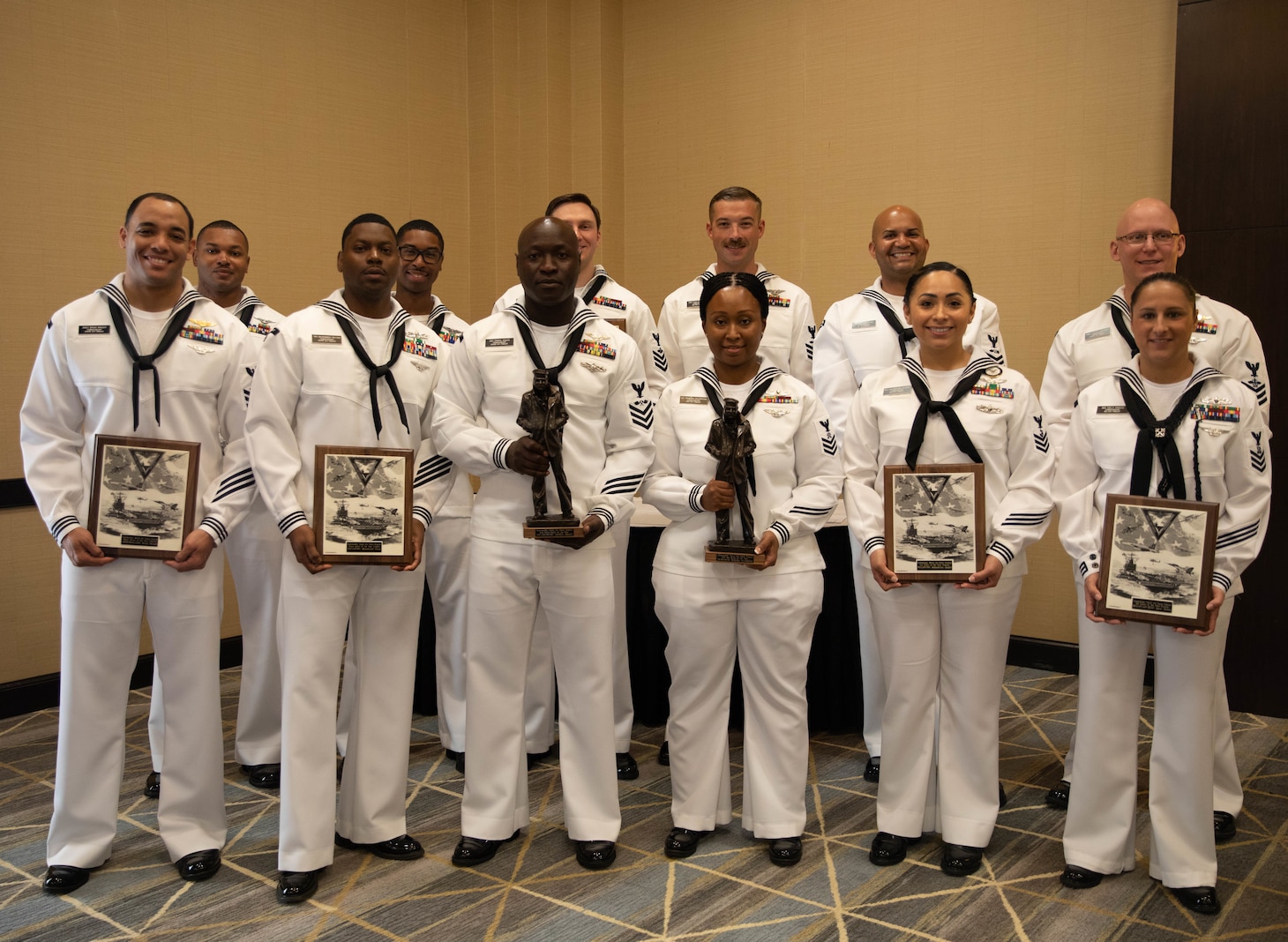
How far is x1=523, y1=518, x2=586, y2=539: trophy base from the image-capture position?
331 cm

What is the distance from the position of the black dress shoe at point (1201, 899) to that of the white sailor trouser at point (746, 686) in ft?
3.69

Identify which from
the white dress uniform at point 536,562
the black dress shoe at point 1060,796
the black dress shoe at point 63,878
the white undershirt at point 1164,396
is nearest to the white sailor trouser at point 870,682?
the black dress shoe at point 1060,796

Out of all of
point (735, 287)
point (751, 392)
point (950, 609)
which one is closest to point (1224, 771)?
point (950, 609)

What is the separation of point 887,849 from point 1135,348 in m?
2.00

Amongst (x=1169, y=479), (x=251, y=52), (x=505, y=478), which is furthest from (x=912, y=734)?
(x=251, y=52)

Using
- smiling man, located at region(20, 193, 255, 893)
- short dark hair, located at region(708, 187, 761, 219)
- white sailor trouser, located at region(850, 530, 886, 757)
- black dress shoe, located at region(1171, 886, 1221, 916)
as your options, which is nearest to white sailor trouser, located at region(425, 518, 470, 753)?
smiling man, located at region(20, 193, 255, 893)

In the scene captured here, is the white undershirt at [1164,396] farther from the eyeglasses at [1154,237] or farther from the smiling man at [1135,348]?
the eyeglasses at [1154,237]

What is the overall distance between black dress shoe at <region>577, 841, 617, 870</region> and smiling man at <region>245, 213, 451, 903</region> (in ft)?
1.78

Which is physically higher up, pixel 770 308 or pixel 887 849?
pixel 770 308

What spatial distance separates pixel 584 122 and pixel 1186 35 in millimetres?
3667

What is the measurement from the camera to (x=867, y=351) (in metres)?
4.52

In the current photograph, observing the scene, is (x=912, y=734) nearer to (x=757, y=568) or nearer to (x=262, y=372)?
(x=757, y=568)

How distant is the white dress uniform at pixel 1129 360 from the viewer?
12.7 ft

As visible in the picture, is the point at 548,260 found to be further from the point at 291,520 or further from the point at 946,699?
the point at 946,699
